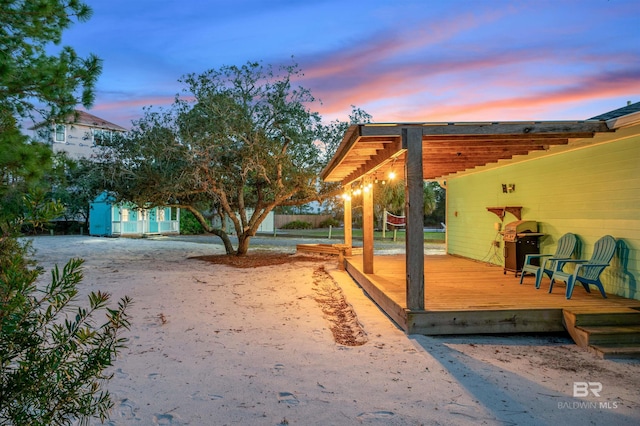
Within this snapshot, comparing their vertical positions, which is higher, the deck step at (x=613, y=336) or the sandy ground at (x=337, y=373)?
the deck step at (x=613, y=336)

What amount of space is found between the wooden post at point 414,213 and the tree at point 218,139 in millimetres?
6524

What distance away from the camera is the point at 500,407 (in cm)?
326

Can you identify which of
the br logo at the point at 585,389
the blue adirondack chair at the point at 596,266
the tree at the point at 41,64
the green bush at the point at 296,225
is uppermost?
the tree at the point at 41,64

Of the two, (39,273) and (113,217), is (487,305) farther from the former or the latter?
(113,217)

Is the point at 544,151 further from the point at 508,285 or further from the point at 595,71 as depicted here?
the point at 595,71

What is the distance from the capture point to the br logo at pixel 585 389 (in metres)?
3.50

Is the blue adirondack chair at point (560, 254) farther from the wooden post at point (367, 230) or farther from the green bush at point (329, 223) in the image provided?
the green bush at point (329, 223)

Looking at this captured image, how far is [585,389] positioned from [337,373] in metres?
2.13

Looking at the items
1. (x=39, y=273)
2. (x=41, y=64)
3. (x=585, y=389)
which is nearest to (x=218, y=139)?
(x=41, y=64)

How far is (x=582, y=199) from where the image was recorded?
6.90m

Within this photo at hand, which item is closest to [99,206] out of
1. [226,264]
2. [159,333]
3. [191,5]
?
[226,264]

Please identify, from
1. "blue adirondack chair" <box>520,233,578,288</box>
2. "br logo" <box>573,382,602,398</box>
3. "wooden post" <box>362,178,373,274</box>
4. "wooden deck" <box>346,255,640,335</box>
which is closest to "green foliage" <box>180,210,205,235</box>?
"wooden post" <box>362,178,373,274</box>

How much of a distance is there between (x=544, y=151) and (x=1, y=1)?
26.6 ft

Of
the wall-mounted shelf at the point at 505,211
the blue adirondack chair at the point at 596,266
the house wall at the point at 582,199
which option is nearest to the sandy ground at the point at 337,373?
the blue adirondack chair at the point at 596,266
